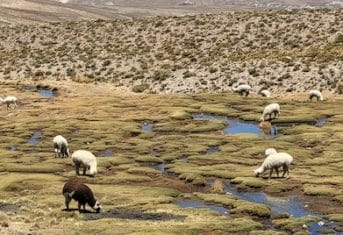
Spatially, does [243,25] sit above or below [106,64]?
above

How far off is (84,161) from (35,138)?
14764mm

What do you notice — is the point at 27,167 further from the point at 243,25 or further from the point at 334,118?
the point at 243,25

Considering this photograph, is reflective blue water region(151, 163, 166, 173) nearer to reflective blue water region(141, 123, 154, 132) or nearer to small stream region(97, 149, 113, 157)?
small stream region(97, 149, 113, 157)

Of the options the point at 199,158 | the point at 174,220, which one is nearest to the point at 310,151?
the point at 199,158

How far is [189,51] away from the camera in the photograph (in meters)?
94.7

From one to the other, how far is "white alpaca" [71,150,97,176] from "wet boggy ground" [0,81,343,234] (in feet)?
2.00

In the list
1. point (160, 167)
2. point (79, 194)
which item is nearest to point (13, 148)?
point (160, 167)

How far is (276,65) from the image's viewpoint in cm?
7675

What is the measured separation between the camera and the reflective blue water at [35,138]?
42634 mm

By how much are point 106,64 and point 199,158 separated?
185 ft

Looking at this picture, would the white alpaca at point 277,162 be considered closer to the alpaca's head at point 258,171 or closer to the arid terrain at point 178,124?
the alpaca's head at point 258,171

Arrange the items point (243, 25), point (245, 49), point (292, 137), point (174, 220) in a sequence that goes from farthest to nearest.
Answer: point (243, 25), point (245, 49), point (292, 137), point (174, 220)

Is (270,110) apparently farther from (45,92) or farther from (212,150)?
(45,92)

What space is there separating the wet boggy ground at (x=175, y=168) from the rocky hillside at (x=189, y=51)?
15.7 meters
